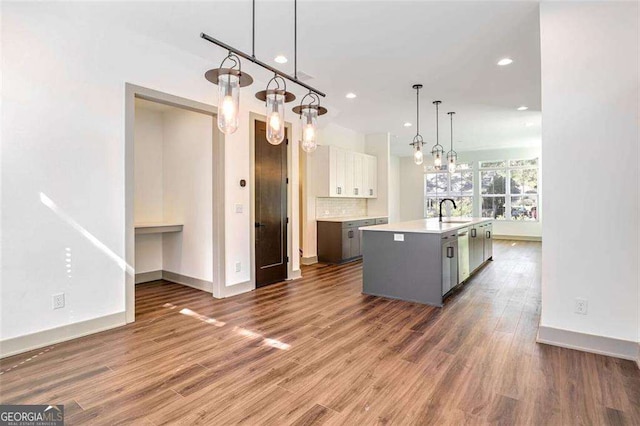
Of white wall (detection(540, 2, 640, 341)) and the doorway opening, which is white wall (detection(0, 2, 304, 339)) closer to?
the doorway opening

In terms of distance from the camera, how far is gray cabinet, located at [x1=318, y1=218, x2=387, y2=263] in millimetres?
6391

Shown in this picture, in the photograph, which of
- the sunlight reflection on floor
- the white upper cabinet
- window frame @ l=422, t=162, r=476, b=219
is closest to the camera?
the sunlight reflection on floor

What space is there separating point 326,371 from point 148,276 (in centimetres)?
385

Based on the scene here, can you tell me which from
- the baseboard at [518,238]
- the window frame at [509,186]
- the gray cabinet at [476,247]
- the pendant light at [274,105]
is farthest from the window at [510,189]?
the pendant light at [274,105]

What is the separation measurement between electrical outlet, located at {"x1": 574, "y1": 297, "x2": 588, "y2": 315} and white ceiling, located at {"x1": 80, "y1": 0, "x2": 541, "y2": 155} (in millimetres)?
2511

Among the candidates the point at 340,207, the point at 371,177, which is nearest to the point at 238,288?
the point at 340,207

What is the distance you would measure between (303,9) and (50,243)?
299cm

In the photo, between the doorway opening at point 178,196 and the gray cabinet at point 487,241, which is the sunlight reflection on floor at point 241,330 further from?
the gray cabinet at point 487,241

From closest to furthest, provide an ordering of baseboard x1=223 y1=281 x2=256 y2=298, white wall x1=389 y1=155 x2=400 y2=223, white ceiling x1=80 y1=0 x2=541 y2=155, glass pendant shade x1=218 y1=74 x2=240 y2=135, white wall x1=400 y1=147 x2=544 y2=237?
glass pendant shade x1=218 y1=74 x2=240 y2=135
white ceiling x1=80 y1=0 x2=541 y2=155
baseboard x1=223 y1=281 x2=256 y2=298
white wall x1=400 y1=147 x2=544 y2=237
white wall x1=389 y1=155 x2=400 y2=223

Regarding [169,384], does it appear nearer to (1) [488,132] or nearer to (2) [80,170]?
(2) [80,170]

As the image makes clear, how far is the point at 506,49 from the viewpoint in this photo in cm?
363

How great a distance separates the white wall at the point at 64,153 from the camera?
8.51ft

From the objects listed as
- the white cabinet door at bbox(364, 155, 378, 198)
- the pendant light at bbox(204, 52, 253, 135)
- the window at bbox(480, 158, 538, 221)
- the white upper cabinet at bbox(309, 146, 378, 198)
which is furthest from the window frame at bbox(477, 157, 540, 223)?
the pendant light at bbox(204, 52, 253, 135)

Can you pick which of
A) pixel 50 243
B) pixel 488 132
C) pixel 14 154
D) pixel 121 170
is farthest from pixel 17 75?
pixel 488 132
